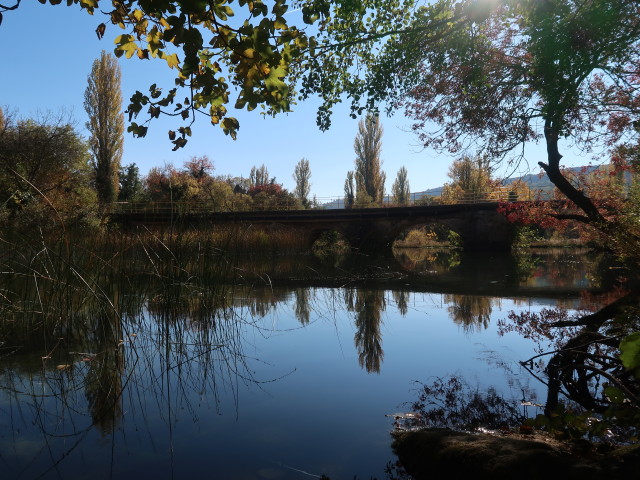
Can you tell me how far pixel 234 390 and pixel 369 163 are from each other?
3268cm

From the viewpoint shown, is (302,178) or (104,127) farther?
(302,178)

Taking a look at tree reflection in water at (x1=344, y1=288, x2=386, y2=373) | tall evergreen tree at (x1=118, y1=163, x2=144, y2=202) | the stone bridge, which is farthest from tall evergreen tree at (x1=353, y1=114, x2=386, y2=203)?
tree reflection in water at (x1=344, y1=288, x2=386, y2=373)

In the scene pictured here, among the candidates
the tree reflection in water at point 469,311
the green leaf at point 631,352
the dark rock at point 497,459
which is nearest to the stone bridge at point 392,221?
the tree reflection in water at point 469,311

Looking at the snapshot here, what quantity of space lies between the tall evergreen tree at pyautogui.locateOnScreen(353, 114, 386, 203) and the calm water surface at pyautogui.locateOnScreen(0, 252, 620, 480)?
29.4m

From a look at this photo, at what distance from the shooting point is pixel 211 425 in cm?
221

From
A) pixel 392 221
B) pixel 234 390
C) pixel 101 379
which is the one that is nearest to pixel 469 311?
pixel 234 390

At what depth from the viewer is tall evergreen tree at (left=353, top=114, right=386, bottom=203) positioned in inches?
1342

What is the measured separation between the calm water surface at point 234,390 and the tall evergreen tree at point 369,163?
29.4 meters

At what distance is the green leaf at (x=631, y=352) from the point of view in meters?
0.86

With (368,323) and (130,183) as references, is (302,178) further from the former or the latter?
(368,323)

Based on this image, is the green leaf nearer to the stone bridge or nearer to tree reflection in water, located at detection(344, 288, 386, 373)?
tree reflection in water, located at detection(344, 288, 386, 373)

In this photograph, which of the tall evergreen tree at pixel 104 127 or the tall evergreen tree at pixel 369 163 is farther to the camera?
the tall evergreen tree at pixel 369 163

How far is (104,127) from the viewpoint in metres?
25.3

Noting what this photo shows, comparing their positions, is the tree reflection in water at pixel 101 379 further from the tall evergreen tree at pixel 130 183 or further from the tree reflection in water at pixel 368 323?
the tall evergreen tree at pixel 130 183
